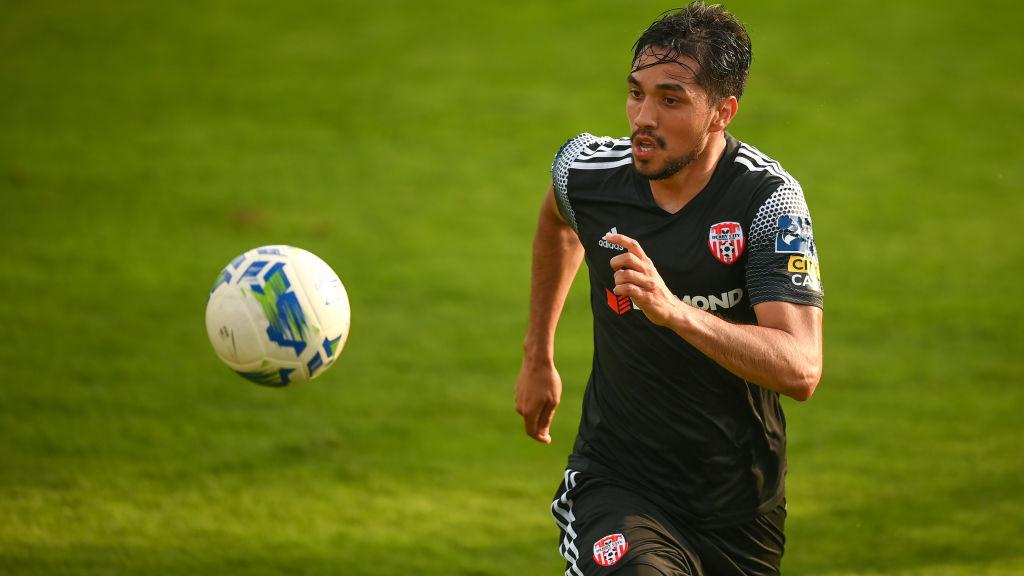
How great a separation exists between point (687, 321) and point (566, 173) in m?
1.12

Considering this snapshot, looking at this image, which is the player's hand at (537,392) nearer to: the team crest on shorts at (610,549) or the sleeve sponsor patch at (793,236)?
the team crest on shorts at (610,549)

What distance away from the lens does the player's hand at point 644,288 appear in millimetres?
3393

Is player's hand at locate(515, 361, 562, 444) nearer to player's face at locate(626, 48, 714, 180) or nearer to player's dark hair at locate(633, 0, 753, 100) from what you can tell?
player's face at locate(626, 48, 714, 180)

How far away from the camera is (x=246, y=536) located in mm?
6395

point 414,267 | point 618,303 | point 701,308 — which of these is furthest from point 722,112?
point 414,267

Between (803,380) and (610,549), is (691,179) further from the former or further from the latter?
(610,549)

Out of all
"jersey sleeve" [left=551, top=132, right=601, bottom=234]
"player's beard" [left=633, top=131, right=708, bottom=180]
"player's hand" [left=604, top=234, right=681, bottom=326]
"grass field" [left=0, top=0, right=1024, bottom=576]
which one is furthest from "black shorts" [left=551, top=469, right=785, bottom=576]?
"grass field" [left=0, top=0, right=1024, bottom=576]

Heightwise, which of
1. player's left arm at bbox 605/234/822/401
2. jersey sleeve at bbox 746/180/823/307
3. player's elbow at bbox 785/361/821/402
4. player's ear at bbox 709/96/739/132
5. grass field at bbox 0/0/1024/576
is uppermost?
grass field at bbox 0/0/1024/576

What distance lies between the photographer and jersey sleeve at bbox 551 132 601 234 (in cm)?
438

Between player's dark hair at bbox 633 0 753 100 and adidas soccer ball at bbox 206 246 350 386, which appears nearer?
player's dark hair at bbox 633 0 753 100

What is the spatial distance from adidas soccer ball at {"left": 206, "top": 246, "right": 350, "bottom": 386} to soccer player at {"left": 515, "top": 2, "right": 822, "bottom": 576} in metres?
1.06

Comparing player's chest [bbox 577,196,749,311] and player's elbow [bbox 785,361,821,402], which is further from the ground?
player's chest [bbox 577,196,749,311]

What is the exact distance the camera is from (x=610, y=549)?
12.6ft

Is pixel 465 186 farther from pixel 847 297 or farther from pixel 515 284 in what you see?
pixel 847 297
